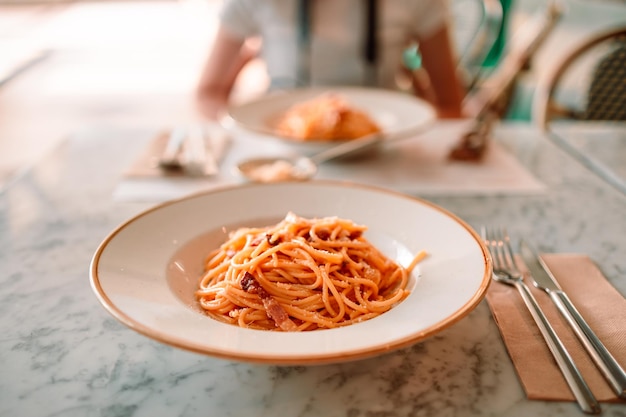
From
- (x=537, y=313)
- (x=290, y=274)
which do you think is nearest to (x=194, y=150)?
(x=290, y=274)

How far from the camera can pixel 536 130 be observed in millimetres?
1722

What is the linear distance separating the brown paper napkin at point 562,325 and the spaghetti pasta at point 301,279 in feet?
0.50

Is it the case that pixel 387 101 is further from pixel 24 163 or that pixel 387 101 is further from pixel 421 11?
pixel 24 163

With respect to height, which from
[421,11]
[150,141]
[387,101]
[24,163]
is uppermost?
[421,11]

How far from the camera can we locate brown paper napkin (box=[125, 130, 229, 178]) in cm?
136

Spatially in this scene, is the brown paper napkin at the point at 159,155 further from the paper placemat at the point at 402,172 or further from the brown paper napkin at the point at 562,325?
the brown paper napkin at the point at 562,325

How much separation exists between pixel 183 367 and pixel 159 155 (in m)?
0.82

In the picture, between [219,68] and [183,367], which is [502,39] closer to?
[219,68]

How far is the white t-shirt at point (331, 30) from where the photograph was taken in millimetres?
2209

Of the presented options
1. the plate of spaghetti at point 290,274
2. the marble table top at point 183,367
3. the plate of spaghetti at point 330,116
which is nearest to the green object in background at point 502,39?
the plate of spaghetti at point 330,116

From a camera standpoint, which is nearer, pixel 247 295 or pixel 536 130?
pixel 247 295

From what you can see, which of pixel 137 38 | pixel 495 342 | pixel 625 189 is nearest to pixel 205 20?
pixel 137 38

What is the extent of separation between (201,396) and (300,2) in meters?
1.79

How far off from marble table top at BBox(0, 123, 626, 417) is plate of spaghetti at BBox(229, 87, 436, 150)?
45 cm
